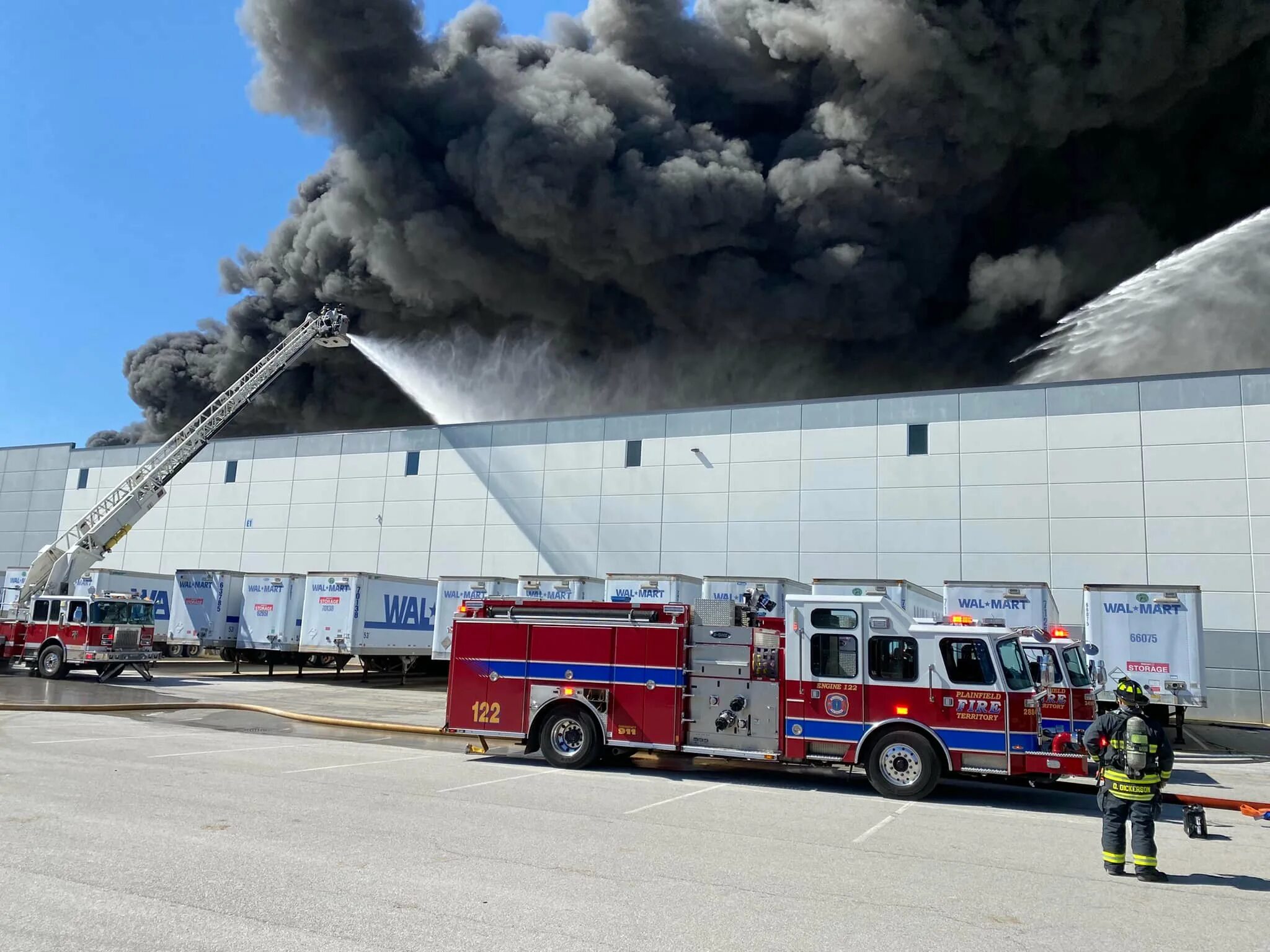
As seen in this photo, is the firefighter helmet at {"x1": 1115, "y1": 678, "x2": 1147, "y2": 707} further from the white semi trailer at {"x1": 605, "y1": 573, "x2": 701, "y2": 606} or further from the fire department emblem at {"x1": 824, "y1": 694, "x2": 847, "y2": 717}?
the white semi trailer at {"x1": 605, "y1": 573, "x2": 701, "y2": 606}

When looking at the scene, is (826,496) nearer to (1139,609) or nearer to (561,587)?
(561,587)

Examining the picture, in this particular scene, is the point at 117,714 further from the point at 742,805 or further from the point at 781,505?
the point at 781,505

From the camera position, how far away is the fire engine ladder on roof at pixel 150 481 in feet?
75.6

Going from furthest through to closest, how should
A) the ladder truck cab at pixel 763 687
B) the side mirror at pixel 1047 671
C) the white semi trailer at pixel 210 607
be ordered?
the white semi trailer at pixel 210 607 < the side mirror at pixel 1047 671 < the ladder truck cab at pixel 763 687

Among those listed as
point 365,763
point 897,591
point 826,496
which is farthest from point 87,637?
point 826,496

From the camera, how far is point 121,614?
21.0 metres

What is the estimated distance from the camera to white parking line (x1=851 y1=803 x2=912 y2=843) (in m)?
7.41

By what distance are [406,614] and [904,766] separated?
17580mm

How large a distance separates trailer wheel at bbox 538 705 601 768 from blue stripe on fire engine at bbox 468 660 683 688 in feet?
1.42

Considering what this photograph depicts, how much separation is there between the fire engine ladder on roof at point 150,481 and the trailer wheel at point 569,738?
16749 millimetres

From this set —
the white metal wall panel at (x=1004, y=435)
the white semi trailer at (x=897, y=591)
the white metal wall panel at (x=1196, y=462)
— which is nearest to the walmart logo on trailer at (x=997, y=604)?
the white semi trailer at (x=897, y=591)

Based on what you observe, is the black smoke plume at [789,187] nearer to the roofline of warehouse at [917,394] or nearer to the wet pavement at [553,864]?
the roofline of warehouse at [917,394]

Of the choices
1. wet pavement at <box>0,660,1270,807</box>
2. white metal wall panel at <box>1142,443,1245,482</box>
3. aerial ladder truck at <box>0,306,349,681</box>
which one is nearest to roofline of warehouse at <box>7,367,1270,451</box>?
white metal wall panel at <box>1142,443,1245,482</box>

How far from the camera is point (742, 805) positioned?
893 cm
